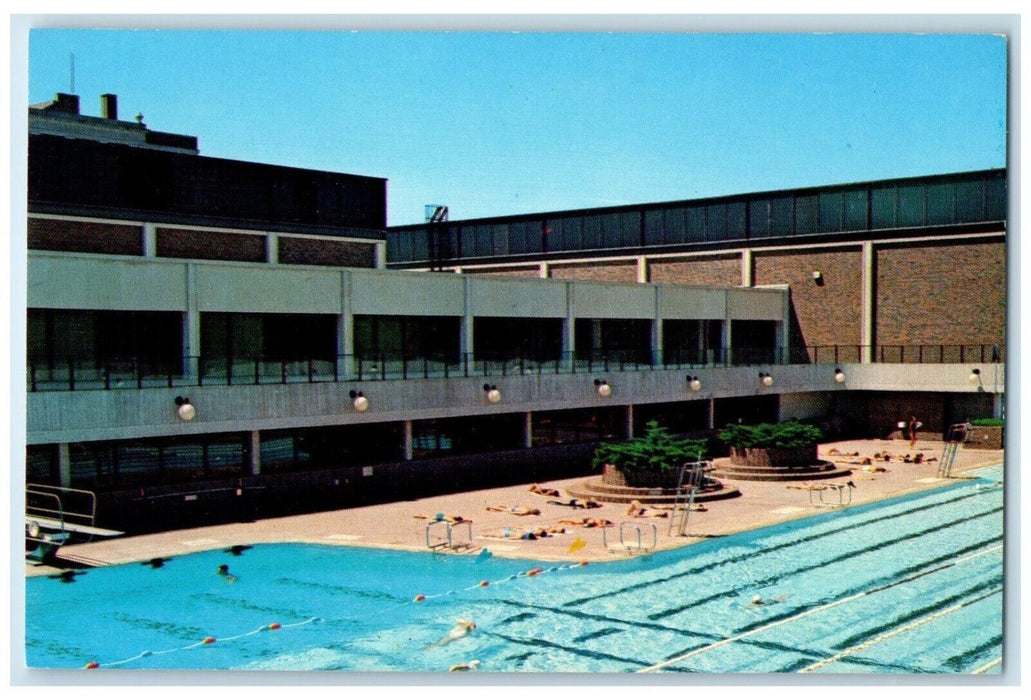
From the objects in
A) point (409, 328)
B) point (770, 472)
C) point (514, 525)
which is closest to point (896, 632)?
point (514, 525)

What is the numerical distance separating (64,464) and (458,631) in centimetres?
823

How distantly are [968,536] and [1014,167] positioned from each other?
7.82 m

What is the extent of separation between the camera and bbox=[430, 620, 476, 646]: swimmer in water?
50.2 feet

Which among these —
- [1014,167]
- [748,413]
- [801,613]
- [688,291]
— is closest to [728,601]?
[801,613]

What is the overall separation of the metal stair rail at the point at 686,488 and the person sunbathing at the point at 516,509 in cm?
271

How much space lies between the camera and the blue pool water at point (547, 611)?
14.8 metres

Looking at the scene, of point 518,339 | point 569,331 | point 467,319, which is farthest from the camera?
point 569,331

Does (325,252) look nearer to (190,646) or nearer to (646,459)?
(646,459)

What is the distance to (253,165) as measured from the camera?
97.3ft

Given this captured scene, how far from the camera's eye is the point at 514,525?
71.2ft

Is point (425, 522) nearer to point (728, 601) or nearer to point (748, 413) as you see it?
point (728, 601)

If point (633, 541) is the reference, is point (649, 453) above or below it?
above

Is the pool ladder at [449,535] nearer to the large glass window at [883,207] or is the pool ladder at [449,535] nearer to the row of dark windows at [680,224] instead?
the row of dark windows at [680,224]

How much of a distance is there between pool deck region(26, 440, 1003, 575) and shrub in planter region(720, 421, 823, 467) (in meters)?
0.75
